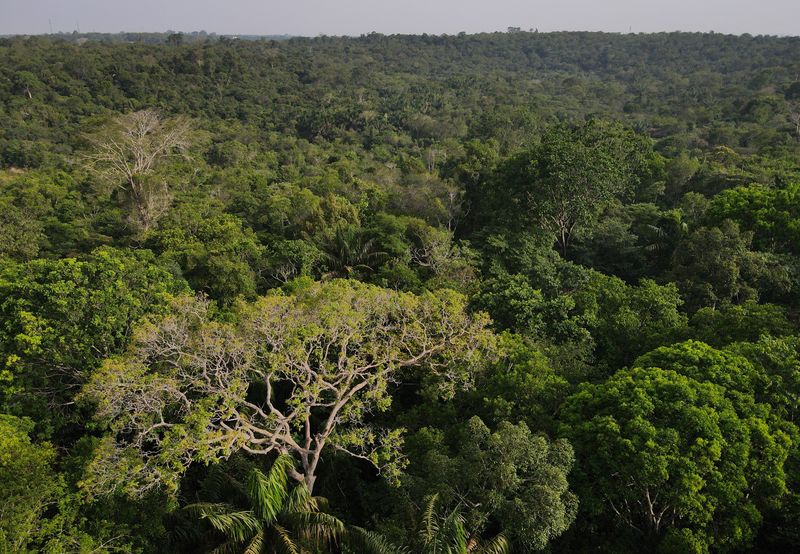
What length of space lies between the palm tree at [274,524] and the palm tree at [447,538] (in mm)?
1490

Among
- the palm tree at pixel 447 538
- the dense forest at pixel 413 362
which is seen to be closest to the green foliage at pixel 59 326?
the dense forest at pixel 413 362

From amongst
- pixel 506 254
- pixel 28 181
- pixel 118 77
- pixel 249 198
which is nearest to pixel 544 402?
pixel 506 254

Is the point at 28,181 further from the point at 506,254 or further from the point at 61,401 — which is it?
the point at 506,254

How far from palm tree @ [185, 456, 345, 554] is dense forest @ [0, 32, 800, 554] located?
0.13 feet

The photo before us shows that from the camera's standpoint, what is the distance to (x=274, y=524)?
9.64 m

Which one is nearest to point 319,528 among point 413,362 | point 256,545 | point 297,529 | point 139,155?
point 297,529

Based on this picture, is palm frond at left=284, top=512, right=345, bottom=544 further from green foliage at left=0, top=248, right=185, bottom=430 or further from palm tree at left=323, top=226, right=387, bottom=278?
palm tree at left=323, top=226, right=387, bottom=278

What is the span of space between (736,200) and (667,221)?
3.10 meters

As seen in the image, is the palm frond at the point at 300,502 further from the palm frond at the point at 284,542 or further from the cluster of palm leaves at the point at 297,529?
the palm frond at the point at 284,542

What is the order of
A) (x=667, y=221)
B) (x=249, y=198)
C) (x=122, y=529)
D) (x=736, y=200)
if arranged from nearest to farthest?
(x=122, y=529), (x=736, y=200), (x=667, y=221), (x=249, y=198)

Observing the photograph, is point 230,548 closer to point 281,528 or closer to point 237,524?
point 237,524

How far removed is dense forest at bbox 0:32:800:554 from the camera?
389 inches

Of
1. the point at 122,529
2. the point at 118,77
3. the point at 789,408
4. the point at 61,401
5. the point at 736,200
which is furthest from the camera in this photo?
the point at 118,77

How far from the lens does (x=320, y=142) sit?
235ft
